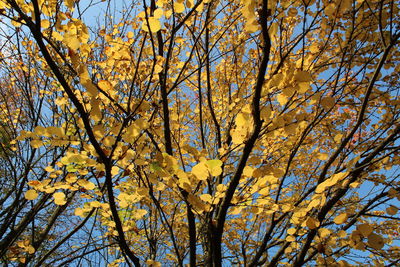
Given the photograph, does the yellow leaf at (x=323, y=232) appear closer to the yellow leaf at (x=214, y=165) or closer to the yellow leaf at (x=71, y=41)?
the yellow leaf at (x=214, y=165)

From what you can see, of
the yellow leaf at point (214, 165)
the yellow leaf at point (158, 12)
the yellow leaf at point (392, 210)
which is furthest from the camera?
the yellow leaf at point (392, 210)

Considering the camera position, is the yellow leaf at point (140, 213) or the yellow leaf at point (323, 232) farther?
the yellow leaf at point (140, 213)

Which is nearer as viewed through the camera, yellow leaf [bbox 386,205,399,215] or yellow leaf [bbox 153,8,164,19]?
yellow leaf [bbox 153,8,164,19]

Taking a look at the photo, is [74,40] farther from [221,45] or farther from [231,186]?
[221,45]

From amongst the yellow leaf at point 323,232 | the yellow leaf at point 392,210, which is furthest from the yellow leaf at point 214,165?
the yellow leaf at point 392,210

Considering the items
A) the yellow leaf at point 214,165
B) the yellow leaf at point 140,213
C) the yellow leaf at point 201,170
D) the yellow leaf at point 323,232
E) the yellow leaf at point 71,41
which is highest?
the yellow leaf at point 71,41

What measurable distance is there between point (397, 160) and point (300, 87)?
176 cm

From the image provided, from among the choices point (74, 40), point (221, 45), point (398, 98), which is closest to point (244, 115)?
point (74, 40)

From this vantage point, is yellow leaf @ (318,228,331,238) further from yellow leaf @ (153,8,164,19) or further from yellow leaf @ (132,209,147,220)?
yellow leaf @ (153,8,164,19)

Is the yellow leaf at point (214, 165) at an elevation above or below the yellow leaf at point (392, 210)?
below

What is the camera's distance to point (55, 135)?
120cm

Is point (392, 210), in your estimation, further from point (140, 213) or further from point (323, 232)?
point (140, 213)

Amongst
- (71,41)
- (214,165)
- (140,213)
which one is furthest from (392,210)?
(71,41)

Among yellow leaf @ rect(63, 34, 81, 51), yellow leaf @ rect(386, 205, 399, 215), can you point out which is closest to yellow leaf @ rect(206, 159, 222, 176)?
yellow leaf @ rect(63, 34, 81, 51)
